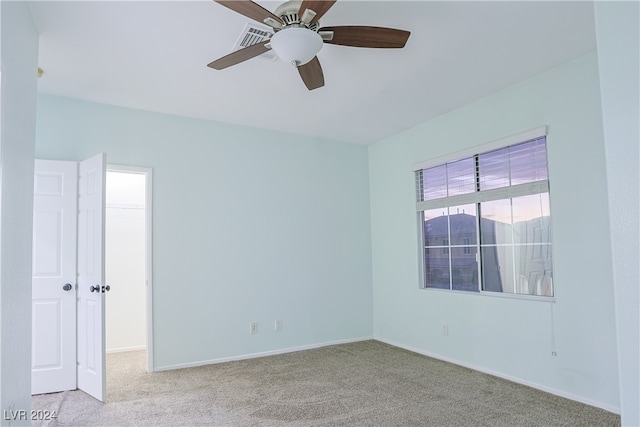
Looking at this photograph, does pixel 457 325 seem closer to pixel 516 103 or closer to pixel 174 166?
pixel 516 103

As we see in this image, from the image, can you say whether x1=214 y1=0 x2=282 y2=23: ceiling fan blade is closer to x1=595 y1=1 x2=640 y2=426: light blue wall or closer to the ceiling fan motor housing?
the ceiling fan motor housing

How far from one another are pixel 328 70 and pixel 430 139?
5.90 feet

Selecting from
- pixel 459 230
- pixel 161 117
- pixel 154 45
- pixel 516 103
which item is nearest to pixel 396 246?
pixel 459 230

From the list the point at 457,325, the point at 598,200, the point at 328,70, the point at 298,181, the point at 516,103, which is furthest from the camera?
the point at 298,181

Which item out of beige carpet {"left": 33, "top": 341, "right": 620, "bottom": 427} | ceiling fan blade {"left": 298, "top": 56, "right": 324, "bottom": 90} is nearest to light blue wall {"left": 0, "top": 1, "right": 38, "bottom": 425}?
beige carpet {"left": 33, "top": 341, "right": 620, "bottom": 427}

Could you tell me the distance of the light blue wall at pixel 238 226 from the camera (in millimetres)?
4102

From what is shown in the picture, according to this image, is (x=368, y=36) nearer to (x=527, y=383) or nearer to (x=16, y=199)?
(x=16, y=199)

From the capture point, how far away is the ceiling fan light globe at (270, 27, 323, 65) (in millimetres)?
2184

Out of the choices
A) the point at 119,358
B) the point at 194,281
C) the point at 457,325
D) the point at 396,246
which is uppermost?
the point at 396,246

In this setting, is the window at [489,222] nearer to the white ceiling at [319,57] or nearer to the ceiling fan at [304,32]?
the white ceiling at [319,57]

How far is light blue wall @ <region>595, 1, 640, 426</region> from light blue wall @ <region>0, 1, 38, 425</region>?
2671 millimetres

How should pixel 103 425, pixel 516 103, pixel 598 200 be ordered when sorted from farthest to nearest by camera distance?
pixel 516 103
pixel 598 200
pixel 103 425

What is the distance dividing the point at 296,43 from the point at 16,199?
1.77 meters

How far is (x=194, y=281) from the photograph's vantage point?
14.2 feet
